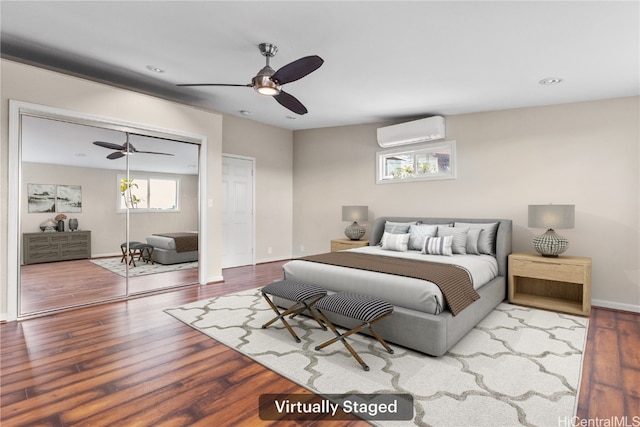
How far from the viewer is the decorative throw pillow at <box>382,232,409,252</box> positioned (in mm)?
4550

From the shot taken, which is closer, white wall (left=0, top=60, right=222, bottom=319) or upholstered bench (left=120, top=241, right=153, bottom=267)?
white wall (left=0, top=60, right=222, bottom=319)

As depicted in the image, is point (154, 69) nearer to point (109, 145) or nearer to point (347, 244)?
point (109, 145)

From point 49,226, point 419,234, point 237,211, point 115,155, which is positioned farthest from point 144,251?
point 419,234

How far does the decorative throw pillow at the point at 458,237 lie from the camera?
424 cm

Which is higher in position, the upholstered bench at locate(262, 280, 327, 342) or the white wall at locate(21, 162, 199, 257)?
the white wall at locate(21, 162, 199, 257)

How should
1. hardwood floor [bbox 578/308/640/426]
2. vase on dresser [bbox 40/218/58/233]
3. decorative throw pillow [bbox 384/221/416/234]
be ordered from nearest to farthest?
hardwood floor [bbox 578/308/640/426] < vase on dresser [bbox 40/218/58/233] < decorative throw pillow [bbox 384/221/416/234]

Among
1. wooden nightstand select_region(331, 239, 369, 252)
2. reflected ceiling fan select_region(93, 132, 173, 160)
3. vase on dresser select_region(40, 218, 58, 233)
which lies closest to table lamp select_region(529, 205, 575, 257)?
wooden nightstand select_region(331, 239, 369, 252)

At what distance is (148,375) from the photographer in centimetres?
225

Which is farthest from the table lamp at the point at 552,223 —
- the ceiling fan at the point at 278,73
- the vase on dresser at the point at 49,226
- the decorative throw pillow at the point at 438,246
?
the vase on dresser at the point at 49,226

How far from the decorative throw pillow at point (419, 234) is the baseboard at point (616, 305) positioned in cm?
211

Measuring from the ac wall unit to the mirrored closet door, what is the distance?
3.07 metres
